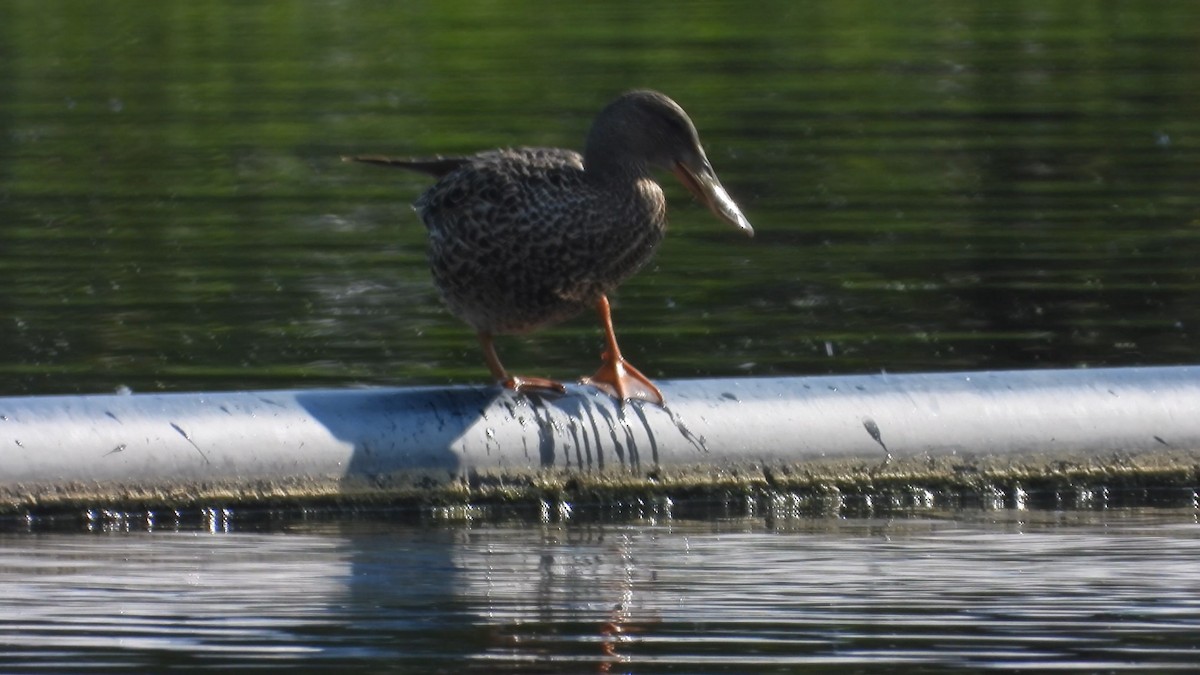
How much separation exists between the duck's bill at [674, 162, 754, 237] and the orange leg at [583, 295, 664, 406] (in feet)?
1.26

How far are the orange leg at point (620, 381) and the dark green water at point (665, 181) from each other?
2.25m

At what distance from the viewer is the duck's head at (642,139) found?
246 inches

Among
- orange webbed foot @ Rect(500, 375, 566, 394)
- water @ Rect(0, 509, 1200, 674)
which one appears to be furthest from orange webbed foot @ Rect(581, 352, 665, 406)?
water @ Rect(0, 509, 1200, 674)

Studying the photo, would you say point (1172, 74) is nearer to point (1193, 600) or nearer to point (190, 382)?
point (190, 382)

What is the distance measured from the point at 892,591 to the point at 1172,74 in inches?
708

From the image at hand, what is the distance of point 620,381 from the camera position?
20.3 ft

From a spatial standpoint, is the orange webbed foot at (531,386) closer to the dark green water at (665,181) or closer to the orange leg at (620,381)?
the orange leg at (620,381)

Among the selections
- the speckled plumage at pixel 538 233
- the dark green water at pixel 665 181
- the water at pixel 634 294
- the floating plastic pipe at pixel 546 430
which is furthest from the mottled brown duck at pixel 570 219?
the dark green water at pixel 665 181

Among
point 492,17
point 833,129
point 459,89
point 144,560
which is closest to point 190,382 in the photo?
point 144,560

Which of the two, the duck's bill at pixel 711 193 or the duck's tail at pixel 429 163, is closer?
the duck's bill at pixel 711 193

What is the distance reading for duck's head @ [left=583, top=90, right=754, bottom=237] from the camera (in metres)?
6.26

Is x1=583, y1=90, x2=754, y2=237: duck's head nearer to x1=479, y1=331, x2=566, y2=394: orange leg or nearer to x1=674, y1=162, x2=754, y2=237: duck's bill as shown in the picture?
x1=674, y1=162, x2=754, y2=237: duck's bill

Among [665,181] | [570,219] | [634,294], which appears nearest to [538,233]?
[570,219]

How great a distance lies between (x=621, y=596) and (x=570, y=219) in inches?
58.6
